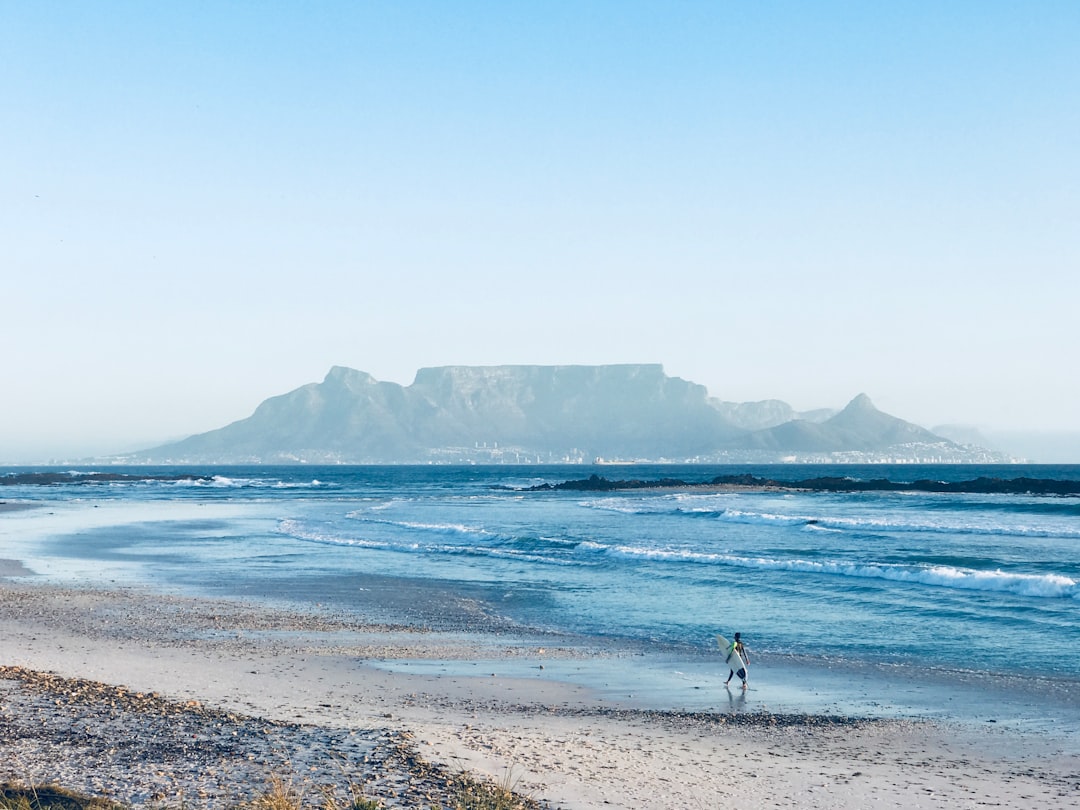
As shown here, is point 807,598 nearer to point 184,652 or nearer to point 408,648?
point 408,648

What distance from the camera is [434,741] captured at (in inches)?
401

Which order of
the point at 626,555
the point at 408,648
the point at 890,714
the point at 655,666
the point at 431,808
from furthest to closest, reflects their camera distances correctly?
1. the point at 626,555
2. the point at 408,648
3. the point at 655,666
4. the point at 890,714
5. the point at 431,808

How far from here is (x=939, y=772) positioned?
9.78 m

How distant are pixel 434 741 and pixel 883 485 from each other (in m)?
85.7

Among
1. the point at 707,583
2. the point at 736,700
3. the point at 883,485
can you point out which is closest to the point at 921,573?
the point at 707,583

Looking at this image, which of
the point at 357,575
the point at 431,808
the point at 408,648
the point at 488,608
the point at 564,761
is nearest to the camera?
the point at 431,808

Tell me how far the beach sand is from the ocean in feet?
4.25

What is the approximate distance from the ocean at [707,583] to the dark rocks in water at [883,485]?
83.9 ft

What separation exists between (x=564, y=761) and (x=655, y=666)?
5.97 m

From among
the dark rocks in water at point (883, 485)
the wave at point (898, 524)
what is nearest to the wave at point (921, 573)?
the wave at point (898, 524)

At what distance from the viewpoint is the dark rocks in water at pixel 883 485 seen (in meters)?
77.7

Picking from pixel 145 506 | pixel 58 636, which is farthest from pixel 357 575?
pixel 145 506

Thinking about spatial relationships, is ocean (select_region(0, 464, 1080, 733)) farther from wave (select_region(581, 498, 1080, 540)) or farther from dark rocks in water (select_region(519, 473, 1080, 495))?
dark rocks in water (select_region(519, 473, 1080, 495))

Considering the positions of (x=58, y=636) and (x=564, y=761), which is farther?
(x=58, y=636)
